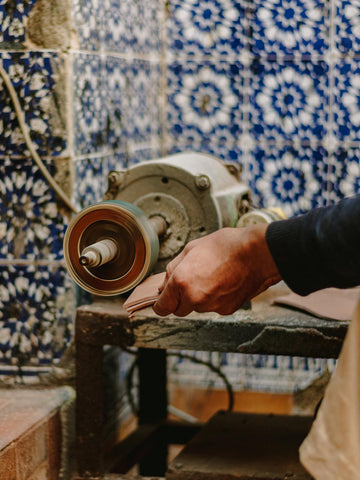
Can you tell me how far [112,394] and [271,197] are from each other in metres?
1.02

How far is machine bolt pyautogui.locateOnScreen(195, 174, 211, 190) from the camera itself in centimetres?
218

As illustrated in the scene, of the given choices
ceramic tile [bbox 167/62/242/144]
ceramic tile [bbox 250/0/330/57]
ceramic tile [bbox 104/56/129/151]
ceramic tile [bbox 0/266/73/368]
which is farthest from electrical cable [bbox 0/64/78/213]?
ceramic tile [bbox 250/0/330/57]

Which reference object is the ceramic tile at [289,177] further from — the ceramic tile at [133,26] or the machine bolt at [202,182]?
the machine bolt at [202,182]

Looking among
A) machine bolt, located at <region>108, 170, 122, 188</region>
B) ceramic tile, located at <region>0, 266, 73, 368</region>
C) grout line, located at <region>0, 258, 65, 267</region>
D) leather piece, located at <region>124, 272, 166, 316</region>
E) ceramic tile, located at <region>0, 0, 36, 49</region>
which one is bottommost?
ceramic tile, located at <region>0, 266, 73, 368</region>

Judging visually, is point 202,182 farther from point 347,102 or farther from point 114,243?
point 347,102

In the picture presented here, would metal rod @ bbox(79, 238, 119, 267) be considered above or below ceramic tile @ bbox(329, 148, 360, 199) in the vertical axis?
below

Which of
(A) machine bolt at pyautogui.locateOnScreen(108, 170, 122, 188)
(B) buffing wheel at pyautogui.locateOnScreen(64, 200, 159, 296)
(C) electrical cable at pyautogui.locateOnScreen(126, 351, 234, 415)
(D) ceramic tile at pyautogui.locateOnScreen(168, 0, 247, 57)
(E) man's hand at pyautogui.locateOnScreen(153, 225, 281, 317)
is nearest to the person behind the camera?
(E) man's hand at pyautogui.locateOnScreen(153, 225, 281, 317)

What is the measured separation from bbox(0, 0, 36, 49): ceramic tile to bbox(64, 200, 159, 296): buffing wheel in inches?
27.1

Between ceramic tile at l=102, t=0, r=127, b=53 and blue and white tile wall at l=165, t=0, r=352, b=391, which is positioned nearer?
ceramic tile at l=102, t=0, r=127, b=53

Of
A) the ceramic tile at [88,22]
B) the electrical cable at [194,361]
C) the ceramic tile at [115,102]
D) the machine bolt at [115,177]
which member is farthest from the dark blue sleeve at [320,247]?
the electrical cable at [194,361]

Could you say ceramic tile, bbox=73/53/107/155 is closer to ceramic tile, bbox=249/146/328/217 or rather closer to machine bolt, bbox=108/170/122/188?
machine bolt, bbox=108/170/122/188

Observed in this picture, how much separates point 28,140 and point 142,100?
0.83m

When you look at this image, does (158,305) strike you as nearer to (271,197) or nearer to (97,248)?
(97,248)

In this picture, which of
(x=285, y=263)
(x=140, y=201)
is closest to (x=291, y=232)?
(x=285, y=263)
